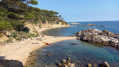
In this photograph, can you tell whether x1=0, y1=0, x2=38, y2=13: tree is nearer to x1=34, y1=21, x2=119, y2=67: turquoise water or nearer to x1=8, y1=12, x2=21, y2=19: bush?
x1=8, y1=12, x2=21, y2=19: bush

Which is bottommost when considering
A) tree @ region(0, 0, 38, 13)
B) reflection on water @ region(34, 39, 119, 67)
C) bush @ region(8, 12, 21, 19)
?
reflection on water @ region(34, 39, 119, 67)

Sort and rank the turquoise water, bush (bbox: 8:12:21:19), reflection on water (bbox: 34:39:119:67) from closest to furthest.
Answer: reflection on water (bbox: 34:39:119:67), the turquoise water, bush (bbox: 8:12:21:19)

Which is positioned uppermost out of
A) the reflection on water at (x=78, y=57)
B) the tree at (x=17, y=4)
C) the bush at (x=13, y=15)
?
the tree at (x=17, y=4)

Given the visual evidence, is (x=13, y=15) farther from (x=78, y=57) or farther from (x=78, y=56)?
(x=78, y=57)

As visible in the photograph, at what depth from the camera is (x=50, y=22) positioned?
74625mm

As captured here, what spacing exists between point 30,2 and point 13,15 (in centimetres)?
690

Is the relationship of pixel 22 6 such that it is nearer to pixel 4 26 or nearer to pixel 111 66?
pixel 4 26

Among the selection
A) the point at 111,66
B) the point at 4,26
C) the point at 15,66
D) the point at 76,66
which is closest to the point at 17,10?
the point at 4,26

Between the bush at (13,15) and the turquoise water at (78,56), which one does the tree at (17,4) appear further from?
the turquoise water at (78,56)

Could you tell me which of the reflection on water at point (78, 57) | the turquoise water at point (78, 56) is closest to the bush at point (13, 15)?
the turquoise water at point (78, 56)

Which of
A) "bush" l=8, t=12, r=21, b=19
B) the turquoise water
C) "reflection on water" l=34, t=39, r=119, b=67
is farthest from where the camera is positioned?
"bush" l=8, t=12, r=21, b=19

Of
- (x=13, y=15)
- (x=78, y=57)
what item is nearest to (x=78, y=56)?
(x=78, y=57)

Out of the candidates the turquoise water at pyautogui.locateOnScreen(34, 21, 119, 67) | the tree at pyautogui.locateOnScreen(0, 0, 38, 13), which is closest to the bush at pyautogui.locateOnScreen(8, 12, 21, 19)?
the tree at pyautogui.locateOnScreen(0, 0, 38, 13)

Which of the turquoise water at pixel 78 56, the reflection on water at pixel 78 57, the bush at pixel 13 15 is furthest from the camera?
the bush at pixel 13 15
